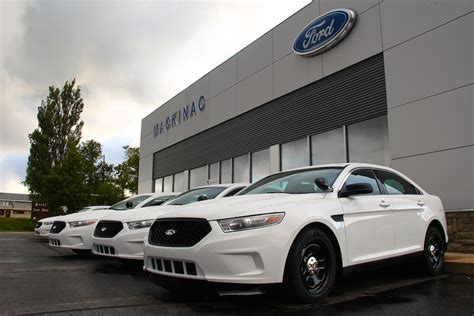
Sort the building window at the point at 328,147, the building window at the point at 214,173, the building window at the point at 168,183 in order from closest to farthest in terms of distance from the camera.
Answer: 1. the building window at the point at 328,147
2. the building window at the point at 214,173
3. the building window at the point at 168,183

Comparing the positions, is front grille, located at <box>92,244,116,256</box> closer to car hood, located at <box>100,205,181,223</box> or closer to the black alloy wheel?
car hood, located at <box>100,205,181,223</box>

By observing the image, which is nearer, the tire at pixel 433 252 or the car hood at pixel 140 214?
the tire at pixel 433 252

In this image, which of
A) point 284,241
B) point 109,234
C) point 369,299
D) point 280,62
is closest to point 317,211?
point 284,241

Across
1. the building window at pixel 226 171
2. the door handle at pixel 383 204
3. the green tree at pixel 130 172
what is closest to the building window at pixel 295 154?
the building window at pixel 226 171

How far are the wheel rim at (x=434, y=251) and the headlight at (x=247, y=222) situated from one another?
3.16m

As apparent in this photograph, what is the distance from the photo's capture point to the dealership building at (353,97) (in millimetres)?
9066

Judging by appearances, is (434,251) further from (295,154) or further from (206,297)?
(295,154)

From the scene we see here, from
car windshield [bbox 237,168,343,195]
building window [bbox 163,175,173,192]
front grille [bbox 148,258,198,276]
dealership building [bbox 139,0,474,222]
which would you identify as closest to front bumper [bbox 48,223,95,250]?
car windshield [bbox 237,168,343,195]

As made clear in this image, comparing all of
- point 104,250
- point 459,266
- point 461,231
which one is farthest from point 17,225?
point 459,266

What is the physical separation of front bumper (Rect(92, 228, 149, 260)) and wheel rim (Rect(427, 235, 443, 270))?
13.9 ft

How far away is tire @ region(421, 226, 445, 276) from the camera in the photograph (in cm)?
592

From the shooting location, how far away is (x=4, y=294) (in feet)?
15.5

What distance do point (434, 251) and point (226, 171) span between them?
12.6 meters

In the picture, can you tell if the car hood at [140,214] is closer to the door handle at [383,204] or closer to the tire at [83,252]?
the tire at [83,252]
